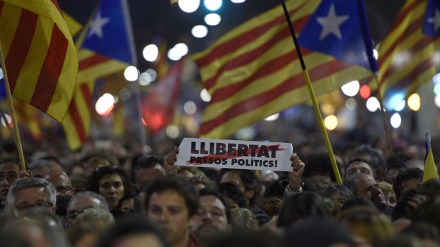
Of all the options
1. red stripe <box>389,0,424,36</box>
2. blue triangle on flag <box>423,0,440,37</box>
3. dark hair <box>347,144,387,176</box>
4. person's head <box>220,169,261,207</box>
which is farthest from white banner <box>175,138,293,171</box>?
red stripe <box>389,0,424,36</box>

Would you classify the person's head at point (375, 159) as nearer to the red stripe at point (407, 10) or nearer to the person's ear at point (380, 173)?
the person's ear at point (380, 173)

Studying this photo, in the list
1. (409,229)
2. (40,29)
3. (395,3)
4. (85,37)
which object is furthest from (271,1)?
(409,229)

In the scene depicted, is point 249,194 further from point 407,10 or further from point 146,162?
point 407,10

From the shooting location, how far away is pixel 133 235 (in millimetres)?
5625

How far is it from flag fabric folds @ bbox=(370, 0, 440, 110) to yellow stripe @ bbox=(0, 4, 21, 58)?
5.80m

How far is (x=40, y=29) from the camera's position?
1109cm

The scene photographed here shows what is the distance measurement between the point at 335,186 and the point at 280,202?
1.04 m

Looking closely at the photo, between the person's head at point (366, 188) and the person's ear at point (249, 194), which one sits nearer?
the person's head at point (366, 188)

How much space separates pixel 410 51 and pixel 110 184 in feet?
19.3

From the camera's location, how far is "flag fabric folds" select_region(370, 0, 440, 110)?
15.3 metres

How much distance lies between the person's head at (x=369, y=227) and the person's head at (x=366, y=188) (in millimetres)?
3468

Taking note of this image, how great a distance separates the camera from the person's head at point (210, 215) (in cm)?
768

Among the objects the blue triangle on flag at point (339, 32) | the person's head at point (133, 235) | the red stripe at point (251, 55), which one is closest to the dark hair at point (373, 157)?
the blue triangle on flag at point (339, 32)

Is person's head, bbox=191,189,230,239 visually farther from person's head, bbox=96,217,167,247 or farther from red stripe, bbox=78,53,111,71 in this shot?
red stripe, bbox=78,53,111,71
